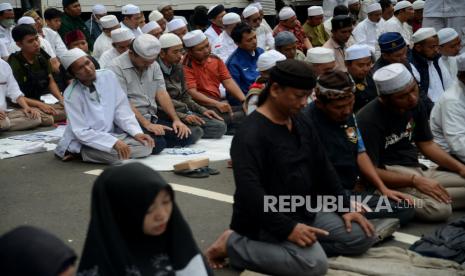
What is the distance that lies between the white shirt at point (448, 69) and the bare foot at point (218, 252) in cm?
460

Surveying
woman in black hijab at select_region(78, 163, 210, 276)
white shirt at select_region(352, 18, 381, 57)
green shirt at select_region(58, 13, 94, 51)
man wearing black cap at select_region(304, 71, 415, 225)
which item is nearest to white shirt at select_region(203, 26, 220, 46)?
green shirt at select_region(58, 13, 94, 51)

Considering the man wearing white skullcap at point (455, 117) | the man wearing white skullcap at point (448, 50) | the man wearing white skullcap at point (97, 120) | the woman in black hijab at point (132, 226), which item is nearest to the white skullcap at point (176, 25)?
the man wearing white skullcap at point (97, 120)

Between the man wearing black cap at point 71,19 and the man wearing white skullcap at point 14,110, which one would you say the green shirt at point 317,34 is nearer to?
the man wearing black cap at point 71,19

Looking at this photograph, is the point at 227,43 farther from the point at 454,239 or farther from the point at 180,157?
the point at 454,239

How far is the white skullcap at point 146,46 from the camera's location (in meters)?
6.96

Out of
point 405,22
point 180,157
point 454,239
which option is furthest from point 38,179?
point 405,22

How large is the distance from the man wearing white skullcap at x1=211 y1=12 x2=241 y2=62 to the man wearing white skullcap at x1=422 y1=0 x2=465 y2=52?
2.55m

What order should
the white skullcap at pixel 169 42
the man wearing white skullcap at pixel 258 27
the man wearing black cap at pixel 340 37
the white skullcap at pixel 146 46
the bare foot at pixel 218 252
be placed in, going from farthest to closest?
1. the man wearing white skullcap at pixel 258 27
2. the man wearing black cap at pixel 340 37
3. the white skullcap at pixel 169 42
4. the white skullcap at pixel 146 46
5. the bare foot at pixel 218 252

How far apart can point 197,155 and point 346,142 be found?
2613 mm

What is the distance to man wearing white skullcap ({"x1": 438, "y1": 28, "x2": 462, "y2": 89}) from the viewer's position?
802cm

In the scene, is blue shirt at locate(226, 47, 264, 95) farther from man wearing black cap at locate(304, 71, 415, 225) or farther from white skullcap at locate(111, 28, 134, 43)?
man wearing black cap at locate(304, 71, 415, 225)

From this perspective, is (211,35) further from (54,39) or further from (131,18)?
(54,39)

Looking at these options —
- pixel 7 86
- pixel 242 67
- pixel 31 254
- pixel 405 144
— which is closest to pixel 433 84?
pixel 242 67

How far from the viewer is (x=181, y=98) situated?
8.00 metres
